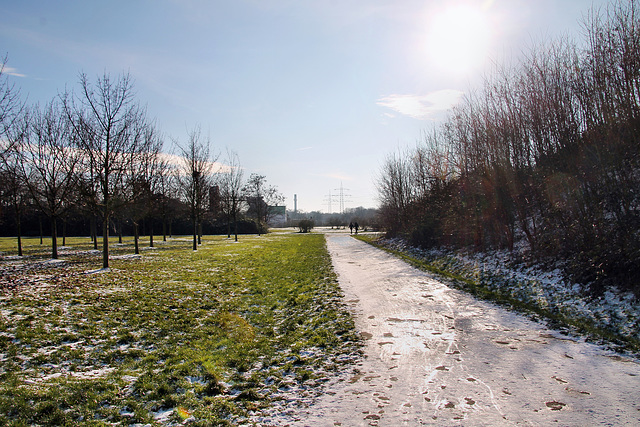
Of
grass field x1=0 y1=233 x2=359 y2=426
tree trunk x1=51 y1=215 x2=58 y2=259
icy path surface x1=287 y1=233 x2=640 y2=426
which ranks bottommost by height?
icy path surface x1=287 y1=233 x2=640 y2=426

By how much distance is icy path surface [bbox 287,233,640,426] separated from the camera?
320cm

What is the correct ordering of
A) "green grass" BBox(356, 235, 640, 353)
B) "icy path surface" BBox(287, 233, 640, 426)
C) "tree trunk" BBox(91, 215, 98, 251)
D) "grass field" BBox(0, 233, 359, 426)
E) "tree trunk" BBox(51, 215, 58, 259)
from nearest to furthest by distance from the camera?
"icy path surface" BBox(287, 233, 640, 426)
"grass field" BBox(0, 233, 359, 426)
"green grass" BBox(356, 235, 640, 353)
"tree trunk" BBox(51, 215, 58, 259)
"tree trunk" BBox(91, 215, 98, 251)

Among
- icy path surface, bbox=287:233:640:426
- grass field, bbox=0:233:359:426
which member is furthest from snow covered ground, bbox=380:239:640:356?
grass field, bbox=0:233:359:426

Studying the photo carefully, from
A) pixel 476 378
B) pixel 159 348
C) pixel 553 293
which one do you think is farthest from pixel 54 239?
pixel 553 293

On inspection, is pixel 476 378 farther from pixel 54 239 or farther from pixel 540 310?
pixel 54 239

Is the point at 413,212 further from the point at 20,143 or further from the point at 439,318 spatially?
the point at 20,143

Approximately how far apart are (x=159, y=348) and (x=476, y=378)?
435cm

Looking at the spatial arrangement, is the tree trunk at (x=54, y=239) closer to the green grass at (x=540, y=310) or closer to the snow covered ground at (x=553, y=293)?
the green grass at (x=540, y=310)

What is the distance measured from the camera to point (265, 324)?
20.4ft

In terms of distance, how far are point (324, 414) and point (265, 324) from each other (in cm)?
313

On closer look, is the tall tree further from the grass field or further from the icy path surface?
the icy path surface

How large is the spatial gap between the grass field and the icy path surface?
0.58m

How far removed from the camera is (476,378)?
13.0 ft

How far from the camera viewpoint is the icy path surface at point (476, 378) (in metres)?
3.20
